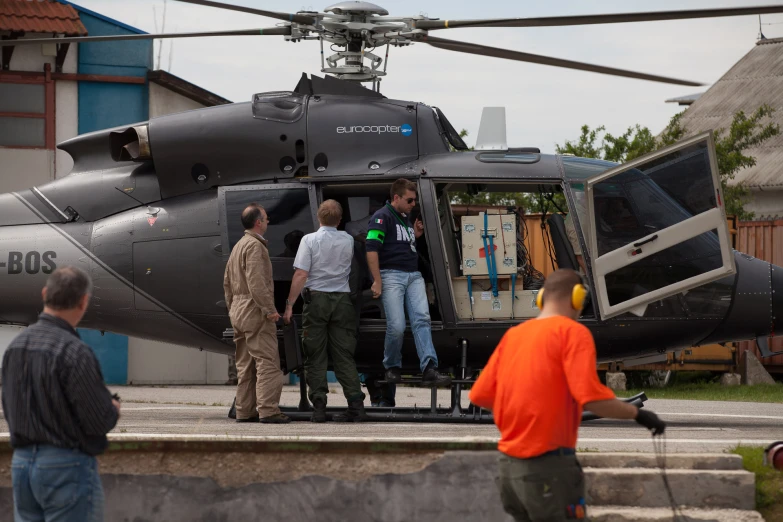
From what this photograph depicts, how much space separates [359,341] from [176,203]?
7.08 ft

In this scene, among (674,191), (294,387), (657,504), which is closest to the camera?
(657,504)

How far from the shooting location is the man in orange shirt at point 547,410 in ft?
14.9

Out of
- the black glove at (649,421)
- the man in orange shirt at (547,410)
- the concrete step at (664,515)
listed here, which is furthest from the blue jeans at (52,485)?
the concrete step at (664,515)

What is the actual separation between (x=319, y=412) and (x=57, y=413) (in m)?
4.99

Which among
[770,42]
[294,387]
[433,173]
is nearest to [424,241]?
[433,173]

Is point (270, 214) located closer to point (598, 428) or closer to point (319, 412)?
point (319, 412)

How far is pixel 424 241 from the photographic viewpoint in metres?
10.1

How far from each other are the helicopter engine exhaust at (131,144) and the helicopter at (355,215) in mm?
24

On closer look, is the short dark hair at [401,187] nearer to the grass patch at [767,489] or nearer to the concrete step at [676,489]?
the concrete step at [676,489]

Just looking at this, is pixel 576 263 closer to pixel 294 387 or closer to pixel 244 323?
pixel 244 323

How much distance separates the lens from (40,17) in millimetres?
19547

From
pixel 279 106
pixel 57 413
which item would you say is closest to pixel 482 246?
pixel 279 106

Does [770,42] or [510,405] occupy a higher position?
[770,42]

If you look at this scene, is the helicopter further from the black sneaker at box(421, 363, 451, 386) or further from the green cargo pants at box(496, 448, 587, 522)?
the green cargo pants at box(496, 448, 587, 522)
